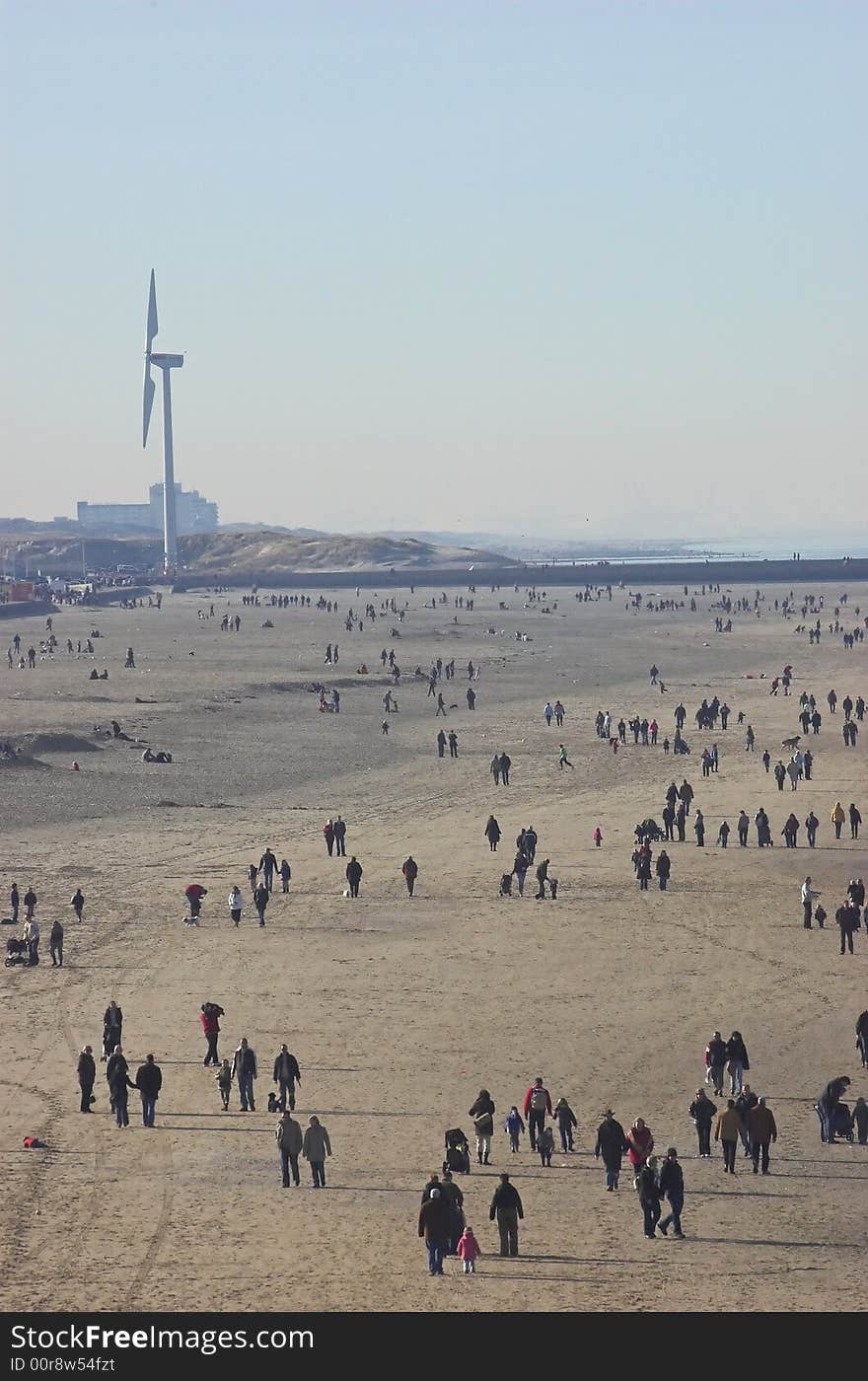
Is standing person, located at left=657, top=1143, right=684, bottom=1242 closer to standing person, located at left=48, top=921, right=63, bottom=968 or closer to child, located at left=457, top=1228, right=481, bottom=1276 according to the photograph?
child, located at left=457, top=1228, right=481, bottom=1276

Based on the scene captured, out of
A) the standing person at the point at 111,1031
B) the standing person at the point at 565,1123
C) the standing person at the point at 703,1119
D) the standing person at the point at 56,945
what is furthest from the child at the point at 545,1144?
the standing person at the point at 56,945

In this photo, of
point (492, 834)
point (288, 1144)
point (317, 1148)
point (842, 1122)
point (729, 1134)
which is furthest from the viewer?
point (492, 834)

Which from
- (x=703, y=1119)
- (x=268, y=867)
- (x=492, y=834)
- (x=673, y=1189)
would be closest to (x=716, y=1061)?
(x=703, y=1119)

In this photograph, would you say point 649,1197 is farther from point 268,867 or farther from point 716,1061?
point 268,867

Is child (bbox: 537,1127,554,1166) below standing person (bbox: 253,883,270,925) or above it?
below

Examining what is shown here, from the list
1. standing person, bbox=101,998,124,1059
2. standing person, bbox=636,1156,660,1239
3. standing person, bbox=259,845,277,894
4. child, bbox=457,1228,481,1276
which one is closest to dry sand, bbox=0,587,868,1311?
child, bbox=457,1228,481,1276
